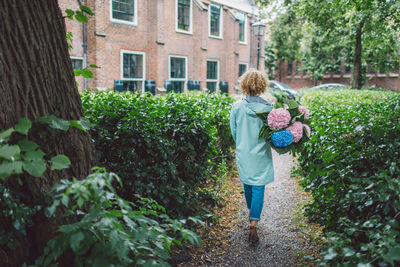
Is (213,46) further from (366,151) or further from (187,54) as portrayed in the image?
(366,151)

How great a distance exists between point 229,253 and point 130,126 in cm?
180

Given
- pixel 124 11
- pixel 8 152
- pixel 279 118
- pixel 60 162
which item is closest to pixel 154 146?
pixel 279 118

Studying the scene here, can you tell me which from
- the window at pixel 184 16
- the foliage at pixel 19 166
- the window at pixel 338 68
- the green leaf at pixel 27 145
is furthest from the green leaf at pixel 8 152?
the window at pixel 338 68

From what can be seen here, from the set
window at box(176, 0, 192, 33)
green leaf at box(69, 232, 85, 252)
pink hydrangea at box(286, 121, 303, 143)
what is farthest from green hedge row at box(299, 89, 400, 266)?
window at box(176, 0, 192, 33)

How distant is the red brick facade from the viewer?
37.5 m

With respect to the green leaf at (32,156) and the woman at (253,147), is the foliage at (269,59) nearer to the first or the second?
the woman at (253,147)

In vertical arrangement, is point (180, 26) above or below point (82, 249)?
above

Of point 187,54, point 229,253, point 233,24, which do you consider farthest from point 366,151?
point 233,24

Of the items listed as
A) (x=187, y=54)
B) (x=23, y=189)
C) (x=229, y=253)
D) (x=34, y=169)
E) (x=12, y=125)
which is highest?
(x=187, y=54)

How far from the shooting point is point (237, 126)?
4160mm

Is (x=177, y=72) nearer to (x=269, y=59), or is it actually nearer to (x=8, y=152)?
(x=8, y=152)

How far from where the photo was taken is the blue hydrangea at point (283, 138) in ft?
12.1

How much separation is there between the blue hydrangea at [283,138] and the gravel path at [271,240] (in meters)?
1.20

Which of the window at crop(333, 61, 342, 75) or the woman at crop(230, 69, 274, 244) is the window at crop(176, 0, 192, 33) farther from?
the window at crop(333, 61, 342, 75)
